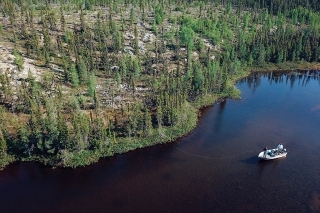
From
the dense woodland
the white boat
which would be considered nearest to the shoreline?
the dense woodland

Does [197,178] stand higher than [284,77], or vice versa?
[284,77]

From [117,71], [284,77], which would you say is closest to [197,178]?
[117,71]

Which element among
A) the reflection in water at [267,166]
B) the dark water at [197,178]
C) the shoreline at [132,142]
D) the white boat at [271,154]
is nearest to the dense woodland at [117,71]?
the shoreline at [132,142]

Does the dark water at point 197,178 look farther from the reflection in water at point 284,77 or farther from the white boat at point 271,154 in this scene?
the reflection in water at point 284,77

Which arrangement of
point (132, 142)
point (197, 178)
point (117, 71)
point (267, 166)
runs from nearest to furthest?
point (197, 178) < point (267, 166) < point (132, 142) < point (117, 71)

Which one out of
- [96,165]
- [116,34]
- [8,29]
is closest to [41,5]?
[8,29]

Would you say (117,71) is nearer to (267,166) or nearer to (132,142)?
(132,142)

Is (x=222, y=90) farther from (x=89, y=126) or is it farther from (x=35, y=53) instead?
(x=35, y=53)
